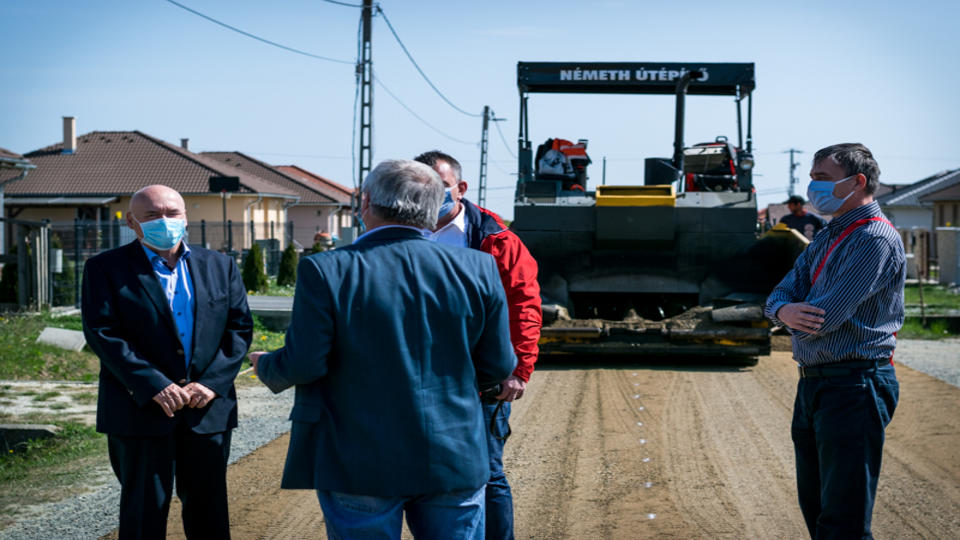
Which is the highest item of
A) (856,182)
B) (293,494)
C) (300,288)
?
(856,182)

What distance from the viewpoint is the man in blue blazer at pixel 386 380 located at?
114 inches

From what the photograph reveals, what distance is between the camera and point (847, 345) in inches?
148

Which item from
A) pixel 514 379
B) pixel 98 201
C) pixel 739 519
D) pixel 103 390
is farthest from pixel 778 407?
pixel 98 201

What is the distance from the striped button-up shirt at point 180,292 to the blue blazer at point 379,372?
1.21 meters

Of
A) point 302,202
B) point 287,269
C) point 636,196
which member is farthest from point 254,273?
point 302,202

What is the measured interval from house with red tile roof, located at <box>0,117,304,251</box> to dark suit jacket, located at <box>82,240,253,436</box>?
3076 centimetres

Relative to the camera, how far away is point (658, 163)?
13008 mm

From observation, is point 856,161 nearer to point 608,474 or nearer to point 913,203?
point 608,474

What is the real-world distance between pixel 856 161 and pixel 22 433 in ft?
20.6

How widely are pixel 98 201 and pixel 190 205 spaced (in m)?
4.44

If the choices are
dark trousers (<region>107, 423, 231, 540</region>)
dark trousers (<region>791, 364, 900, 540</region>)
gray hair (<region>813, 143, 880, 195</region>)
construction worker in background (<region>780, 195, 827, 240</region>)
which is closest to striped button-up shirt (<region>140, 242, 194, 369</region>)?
dark trousers (<region>107, 423, 231, 540</region>)

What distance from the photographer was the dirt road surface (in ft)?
16.8

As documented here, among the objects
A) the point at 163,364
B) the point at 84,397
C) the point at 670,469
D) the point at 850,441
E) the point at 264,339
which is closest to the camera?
the point at 850,441

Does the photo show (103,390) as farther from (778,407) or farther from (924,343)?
(924,343)
